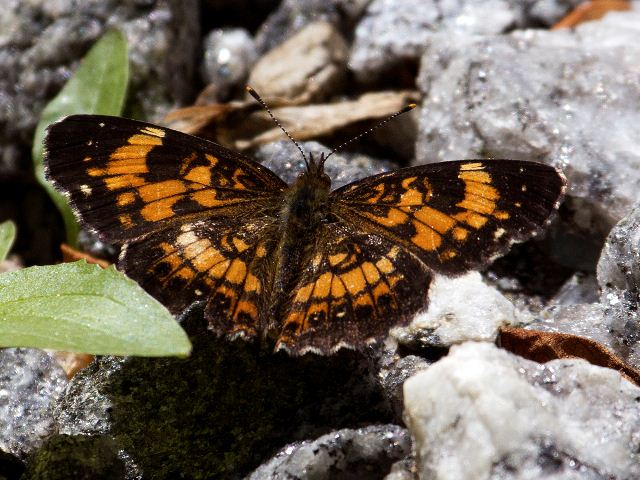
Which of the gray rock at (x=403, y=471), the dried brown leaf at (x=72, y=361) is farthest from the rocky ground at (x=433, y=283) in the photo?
the dried brown leaf at (x=72, y=361)

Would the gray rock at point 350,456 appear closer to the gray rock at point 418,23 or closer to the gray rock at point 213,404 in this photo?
the gray rock at point 213,404

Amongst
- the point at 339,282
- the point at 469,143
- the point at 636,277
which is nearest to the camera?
the point at 339,282

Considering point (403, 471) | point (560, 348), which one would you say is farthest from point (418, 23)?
point (403, 471)

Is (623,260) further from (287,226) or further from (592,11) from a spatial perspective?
(592,11)

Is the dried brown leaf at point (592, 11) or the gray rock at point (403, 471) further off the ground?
the dried brown leaf at point (592, 11)

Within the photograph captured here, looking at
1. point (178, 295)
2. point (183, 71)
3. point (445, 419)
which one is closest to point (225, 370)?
point (178, 295)

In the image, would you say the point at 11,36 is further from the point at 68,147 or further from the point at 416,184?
the point at 416,184
